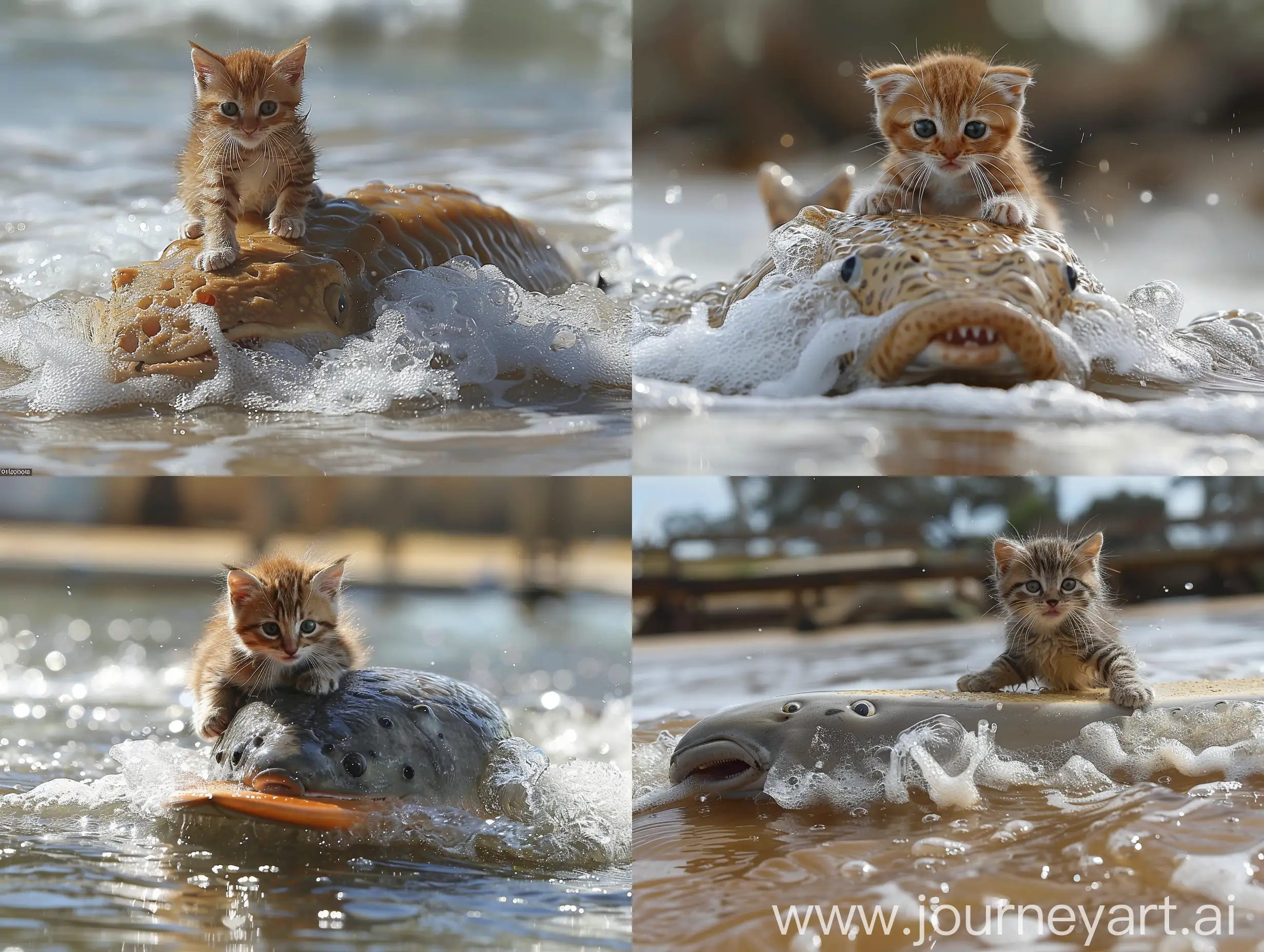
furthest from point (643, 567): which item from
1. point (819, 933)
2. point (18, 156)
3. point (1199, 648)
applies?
point (18, 156)

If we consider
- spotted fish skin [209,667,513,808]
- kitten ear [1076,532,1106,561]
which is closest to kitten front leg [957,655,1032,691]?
kitten ear [1076,532,1106,561]

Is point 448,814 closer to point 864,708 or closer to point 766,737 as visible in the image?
point 766,737

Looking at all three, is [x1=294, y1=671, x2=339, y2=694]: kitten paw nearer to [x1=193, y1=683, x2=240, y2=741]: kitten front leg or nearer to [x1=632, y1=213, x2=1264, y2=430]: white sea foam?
[x1=193, y1=683, x2=240, y2=741]: kitten front leg

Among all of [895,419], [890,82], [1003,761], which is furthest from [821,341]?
[1003,761]

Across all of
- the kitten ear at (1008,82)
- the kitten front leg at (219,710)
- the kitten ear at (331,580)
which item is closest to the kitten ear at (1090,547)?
the kitten ear at (1008,82)

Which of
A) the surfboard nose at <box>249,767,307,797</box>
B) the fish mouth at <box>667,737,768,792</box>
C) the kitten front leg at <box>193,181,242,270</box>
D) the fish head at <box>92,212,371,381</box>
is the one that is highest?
the kitten front leg at <box>193,181,242,270</box>

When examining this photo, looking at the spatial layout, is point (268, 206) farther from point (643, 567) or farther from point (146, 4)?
point (146, 4)
